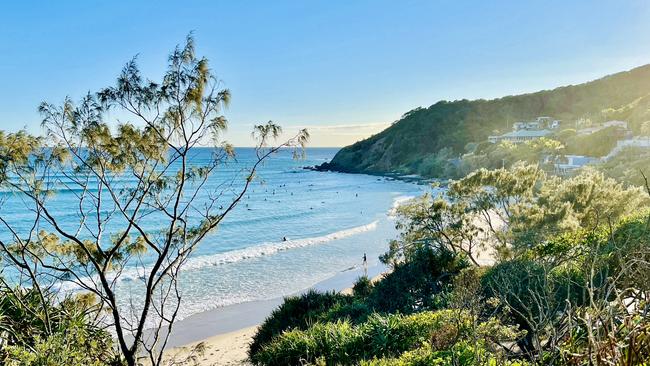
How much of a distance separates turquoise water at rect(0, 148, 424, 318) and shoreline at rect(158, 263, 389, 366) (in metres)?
0.90

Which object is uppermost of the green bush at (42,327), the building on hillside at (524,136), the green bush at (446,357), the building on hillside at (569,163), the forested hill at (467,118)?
the forested hill at (467,118)

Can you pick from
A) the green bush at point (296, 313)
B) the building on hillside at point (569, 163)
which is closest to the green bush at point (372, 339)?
the green bush at point (296, 313)

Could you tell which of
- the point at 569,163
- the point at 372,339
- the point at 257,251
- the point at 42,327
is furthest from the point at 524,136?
the point at 42,327

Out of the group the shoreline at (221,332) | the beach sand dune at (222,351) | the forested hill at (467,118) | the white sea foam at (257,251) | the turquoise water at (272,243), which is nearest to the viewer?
the beach sand dune at (222,351)

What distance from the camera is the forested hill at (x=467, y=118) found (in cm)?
9819

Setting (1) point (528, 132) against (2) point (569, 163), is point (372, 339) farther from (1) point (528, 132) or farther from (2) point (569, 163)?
(1) point (528, 132)

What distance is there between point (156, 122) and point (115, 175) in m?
1.57

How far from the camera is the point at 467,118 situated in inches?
Answer: 4338

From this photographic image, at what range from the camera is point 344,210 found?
47.5m

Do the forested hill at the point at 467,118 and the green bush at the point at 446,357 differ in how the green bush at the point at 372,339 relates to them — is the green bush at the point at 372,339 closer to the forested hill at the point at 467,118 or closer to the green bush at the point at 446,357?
the green bush at the point at 446,357

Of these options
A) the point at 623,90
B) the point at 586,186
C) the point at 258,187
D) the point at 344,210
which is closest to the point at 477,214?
the point at 586,186

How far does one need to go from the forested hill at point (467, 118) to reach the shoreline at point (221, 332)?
7195cm

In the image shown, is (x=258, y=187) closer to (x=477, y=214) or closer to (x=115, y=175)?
(x=477, y=214)

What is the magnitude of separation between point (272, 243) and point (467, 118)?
294ft
